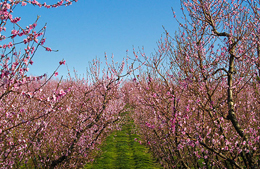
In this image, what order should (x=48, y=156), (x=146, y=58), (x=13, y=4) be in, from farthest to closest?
1. (x=146, y=58)
2. (x=48, y=156)
3. (x=13, y=4)

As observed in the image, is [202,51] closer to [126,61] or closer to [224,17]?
[224,17]

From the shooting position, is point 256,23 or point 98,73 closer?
point 256,23

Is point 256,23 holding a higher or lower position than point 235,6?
lower

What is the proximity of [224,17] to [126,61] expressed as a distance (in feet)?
19.6

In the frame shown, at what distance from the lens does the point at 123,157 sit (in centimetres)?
1220

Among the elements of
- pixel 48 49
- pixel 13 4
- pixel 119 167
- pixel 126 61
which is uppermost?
pixel 126 61

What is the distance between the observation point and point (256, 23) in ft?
22.3

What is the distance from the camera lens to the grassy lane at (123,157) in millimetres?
10844

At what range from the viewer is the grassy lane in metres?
10.8

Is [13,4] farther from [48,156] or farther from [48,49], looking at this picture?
[48,156]

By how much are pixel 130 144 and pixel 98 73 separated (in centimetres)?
654

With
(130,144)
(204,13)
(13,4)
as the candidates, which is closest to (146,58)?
(204,13)

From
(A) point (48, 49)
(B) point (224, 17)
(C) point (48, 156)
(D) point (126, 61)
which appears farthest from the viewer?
(D) point (126, 61)

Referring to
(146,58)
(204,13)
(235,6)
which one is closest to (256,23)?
(235,6)
